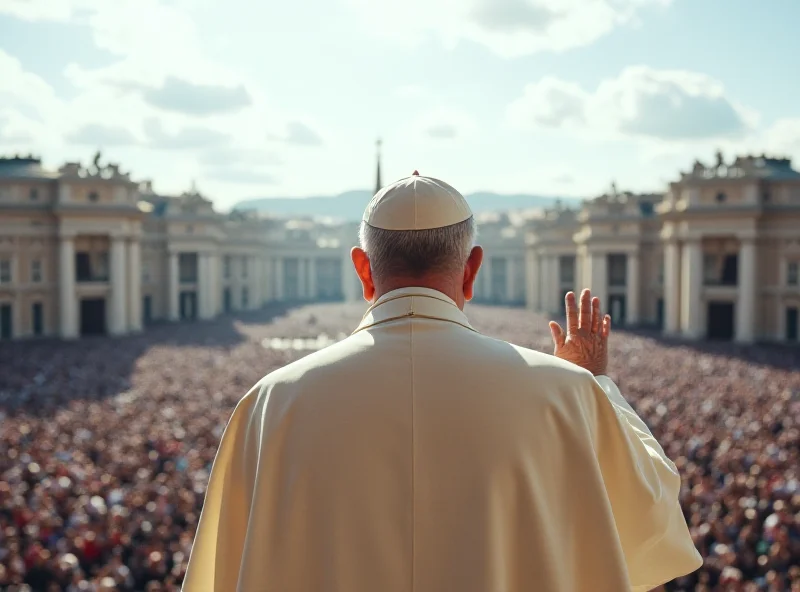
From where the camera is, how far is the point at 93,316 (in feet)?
187

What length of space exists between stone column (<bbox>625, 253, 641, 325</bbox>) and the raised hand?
64043mm

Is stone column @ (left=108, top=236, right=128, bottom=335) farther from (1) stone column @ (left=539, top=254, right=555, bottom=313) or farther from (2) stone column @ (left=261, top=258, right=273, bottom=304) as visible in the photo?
(1) stone column @ (left=539, top=254, right=555, bottom=313)

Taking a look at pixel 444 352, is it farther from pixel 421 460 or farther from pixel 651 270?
pixel 651 270

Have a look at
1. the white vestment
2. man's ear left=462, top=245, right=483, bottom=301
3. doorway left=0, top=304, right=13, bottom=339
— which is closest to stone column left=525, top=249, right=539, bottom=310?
doorway left=0, top=304, right=13, bottom=339

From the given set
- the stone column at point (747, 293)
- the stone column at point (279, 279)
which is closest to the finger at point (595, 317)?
the stone column at point (747, 293)

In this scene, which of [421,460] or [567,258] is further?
[567,258]

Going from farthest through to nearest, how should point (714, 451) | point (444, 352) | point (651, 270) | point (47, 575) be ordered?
point (651, 270) → point (714, 451) → point (47, 575) → point (444, 352)

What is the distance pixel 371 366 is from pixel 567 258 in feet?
268

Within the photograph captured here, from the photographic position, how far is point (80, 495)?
1543cm

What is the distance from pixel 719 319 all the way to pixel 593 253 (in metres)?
15.1

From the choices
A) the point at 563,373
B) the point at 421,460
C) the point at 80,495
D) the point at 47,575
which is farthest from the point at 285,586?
the point at 80,495

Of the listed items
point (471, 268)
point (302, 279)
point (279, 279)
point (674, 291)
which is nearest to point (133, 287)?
point (674, 291)

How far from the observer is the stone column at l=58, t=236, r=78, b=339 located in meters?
52.1

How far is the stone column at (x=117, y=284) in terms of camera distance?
5453 centimetres
